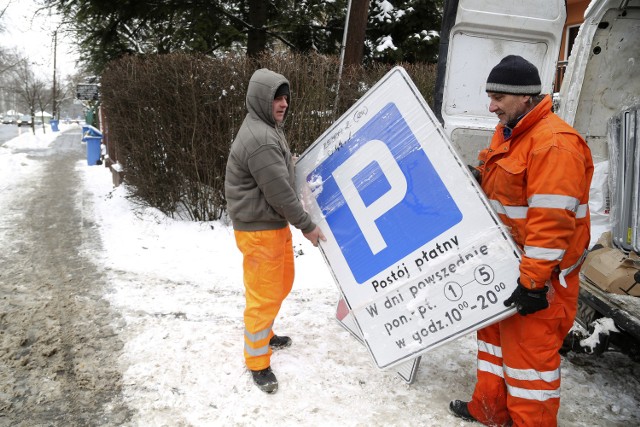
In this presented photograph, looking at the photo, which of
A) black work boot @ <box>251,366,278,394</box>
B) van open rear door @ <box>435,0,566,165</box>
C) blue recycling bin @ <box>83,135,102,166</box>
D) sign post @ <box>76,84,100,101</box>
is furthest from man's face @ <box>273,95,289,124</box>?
blue recycling bin @ <box>83,135,102,166</box>

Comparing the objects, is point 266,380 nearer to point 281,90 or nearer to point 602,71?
point 281,90

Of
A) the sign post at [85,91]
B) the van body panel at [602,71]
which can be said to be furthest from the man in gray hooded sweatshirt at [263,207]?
the sign post at [85,91]

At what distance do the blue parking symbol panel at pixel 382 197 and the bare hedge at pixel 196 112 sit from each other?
11.9 ft

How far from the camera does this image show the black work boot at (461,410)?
108 inches

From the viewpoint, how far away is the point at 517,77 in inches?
89.4

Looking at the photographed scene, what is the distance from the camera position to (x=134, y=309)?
4059 mm

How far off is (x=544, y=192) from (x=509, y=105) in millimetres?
510

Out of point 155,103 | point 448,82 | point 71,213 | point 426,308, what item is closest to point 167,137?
point 155,103

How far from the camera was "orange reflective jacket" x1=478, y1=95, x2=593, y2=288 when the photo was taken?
2105 mm

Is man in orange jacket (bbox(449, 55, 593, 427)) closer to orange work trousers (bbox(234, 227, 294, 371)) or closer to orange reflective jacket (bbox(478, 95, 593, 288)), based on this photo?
orange reflective jacket (bbox(478, 95, 593, 288))

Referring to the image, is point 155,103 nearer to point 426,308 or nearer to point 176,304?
point 176,304

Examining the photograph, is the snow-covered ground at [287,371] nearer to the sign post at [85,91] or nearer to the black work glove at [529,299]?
the black work glove at [529,299]

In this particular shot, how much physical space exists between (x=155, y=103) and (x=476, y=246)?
5308 mm

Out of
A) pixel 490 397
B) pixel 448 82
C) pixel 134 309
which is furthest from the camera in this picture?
pixel 448 82
